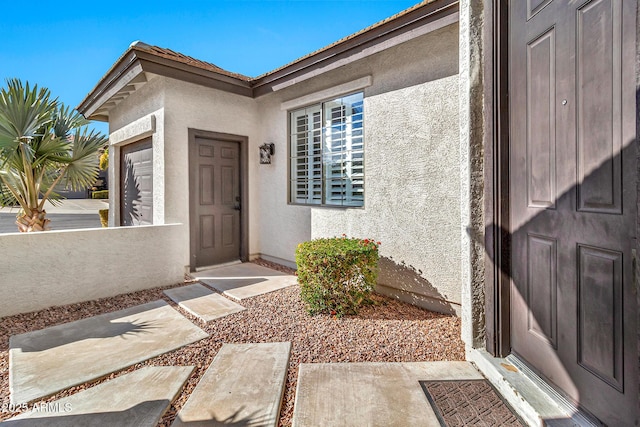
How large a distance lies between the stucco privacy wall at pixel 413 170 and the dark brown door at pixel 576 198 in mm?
1358

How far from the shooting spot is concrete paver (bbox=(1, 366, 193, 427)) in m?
2.07

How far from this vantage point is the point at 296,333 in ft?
11.4

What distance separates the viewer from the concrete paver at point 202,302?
13.2ft

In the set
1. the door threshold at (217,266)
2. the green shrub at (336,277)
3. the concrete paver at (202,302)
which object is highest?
the green shrub at (336,277)

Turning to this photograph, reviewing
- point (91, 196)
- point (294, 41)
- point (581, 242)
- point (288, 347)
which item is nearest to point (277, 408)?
point (288, 347)

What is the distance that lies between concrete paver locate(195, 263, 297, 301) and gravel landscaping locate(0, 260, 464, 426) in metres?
0.37

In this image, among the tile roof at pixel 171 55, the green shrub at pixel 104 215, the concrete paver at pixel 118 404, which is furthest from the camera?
the green shrub at pixel 104 215

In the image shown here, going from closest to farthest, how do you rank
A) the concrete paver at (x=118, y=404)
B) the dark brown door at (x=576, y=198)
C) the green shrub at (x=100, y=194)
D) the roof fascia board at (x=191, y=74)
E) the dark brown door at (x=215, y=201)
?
the dark brown door at (x=576, y=198)
the concrete paver at (x=118, y=404)
the roof fascia board at (x=191, y=74)
the dark brown door at (x=215, y=201)
the green shrub at (x=100, y=194)

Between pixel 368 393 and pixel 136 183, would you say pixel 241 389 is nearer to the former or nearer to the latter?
pixel 368 393

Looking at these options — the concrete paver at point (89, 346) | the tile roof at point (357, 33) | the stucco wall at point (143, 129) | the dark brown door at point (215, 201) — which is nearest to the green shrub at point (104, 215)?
the stucco wall at point (143, 129)

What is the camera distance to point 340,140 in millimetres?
5547

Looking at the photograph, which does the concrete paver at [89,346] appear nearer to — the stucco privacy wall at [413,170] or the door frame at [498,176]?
the stucco privacy wall at [413,170]

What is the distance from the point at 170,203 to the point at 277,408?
4706 mm

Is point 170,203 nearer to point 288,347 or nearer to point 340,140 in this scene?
point 340,140
